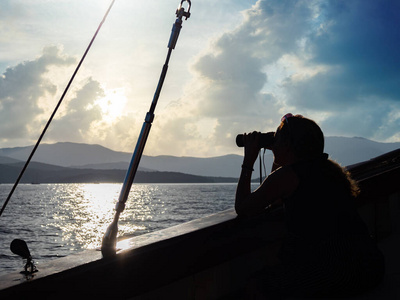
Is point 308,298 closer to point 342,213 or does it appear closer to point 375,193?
point 342,213

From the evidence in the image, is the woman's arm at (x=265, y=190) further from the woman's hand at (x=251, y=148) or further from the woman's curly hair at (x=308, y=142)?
the woman's curly hair at (x=308, y=142)

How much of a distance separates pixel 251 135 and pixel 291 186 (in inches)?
21.2

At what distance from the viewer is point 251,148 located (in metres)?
2.47

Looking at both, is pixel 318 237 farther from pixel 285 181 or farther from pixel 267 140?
pixel 267 140

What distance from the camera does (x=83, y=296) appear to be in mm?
1734

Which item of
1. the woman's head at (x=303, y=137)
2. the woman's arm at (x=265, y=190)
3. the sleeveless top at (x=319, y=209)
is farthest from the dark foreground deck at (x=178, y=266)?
the woman's head at (x=303, y=137)

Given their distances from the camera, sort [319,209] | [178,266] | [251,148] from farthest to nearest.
A: [251,148]
[178,266]
[319,209]

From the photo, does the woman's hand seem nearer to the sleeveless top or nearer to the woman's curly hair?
the woman's curly hair

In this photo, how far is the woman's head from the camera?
7.30 ft

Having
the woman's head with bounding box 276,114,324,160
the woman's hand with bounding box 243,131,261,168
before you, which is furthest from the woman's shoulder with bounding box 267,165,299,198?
the woman's hand with bounding box 243,131,261,168

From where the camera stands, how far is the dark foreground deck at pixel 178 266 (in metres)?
1.69

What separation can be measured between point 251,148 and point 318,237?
68 centimetres

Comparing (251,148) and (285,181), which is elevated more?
(251,148)

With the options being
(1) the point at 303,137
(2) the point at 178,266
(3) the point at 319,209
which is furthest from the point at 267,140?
(2) the point at 178,266
